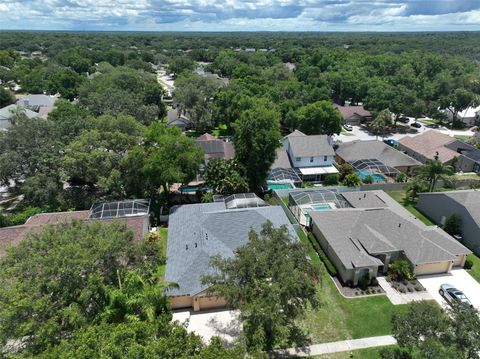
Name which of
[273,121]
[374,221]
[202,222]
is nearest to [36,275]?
[202,222]

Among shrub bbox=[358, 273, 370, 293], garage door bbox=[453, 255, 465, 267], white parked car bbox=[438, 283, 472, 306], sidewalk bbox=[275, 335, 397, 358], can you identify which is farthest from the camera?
garage door bbox=[453, 255, 465, 267]

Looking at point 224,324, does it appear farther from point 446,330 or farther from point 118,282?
point 446,330

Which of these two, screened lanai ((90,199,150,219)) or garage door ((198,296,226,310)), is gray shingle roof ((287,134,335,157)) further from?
garage door ((198,296,226,310))

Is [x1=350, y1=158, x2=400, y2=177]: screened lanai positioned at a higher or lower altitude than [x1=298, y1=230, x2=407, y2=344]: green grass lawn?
higher

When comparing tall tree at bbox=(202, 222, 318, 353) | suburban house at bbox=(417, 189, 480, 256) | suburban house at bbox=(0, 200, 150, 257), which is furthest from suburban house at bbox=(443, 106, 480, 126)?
tall tree at bbox=(202, 222, 318, 353)

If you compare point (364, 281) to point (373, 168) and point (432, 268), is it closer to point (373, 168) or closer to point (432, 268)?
point (432, 268)
